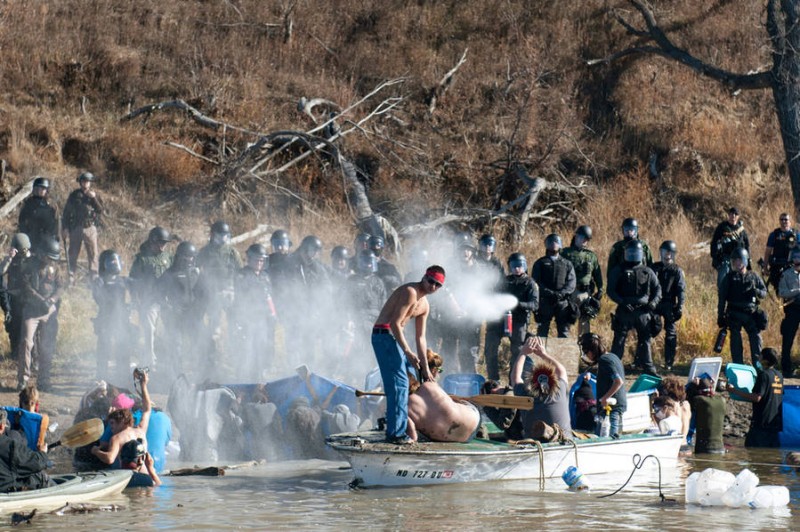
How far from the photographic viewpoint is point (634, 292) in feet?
57.5

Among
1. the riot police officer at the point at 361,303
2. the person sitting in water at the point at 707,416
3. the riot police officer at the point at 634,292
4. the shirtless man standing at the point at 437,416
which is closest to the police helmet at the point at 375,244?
the riot police officer at the point at 361,303

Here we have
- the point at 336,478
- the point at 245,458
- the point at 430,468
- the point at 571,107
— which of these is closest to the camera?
the point at 430,468

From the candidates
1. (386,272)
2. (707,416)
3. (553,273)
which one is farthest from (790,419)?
(386,272)

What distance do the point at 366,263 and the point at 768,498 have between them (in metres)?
7.11

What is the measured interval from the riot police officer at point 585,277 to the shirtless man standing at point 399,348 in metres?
5.72

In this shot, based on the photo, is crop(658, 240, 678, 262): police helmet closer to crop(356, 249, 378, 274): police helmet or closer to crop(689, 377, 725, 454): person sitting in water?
crop(689, 377, 725, 454): person sitting in water

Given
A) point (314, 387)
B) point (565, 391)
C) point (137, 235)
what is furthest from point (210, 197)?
point (565, 391)

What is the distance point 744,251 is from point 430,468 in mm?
7203

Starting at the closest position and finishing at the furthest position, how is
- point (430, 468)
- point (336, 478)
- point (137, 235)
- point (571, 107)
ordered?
point (430, 468)
point (336, 478)
point (137, 235)
point (571, 107)

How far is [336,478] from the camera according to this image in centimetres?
1384

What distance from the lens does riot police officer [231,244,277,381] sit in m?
17.2

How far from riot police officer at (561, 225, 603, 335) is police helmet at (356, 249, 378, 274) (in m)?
2.85

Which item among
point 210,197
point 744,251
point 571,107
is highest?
point 571,107

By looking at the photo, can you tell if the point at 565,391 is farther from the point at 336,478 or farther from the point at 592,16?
the point at 592,16
